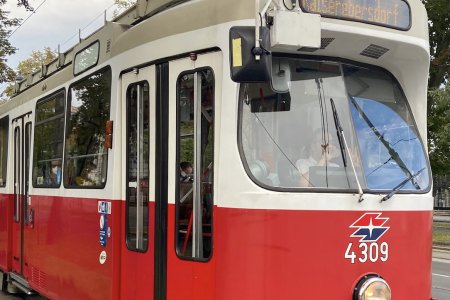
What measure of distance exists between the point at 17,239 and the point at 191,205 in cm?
538

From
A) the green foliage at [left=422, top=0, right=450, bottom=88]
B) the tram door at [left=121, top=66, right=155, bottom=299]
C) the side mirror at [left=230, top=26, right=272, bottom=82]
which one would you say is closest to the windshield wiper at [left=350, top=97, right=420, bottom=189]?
the side mirror at [left=230, top=26, right=272, bottom=82]

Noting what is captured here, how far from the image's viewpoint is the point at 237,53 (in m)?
3.45

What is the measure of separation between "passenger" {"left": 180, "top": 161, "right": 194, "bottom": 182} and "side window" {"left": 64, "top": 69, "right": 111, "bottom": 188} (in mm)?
1142

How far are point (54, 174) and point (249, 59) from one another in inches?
156

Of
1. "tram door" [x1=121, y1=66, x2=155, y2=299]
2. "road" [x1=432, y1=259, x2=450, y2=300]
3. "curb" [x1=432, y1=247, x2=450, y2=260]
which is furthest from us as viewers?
"curb" [x1=432, y1=247, x2=450, y2=260]

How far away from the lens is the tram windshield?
3.79 meters

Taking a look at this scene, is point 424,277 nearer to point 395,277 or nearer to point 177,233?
point 395,277

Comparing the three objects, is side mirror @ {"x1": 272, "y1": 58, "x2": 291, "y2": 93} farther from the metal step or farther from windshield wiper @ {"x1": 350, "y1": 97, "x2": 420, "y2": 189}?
the metal step

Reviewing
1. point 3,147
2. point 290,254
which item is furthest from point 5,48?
point 290,254

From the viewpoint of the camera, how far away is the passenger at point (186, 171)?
4062 millimetres

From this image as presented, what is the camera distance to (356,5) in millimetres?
3984

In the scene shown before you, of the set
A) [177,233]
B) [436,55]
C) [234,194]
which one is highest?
[436,55]

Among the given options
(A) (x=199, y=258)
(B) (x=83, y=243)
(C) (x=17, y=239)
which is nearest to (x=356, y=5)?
(A) (x=199, y=258)

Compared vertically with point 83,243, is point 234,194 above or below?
above
